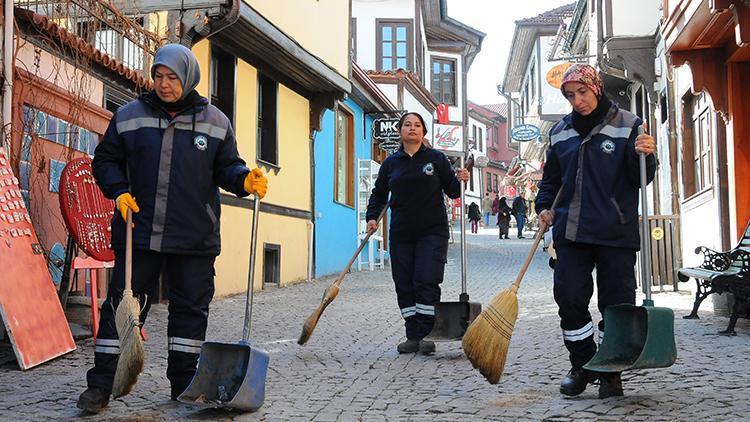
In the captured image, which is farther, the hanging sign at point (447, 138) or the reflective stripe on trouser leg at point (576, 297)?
the hanging sign at point (447, 138)

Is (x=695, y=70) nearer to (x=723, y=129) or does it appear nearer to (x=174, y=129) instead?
(x=723, y=129)

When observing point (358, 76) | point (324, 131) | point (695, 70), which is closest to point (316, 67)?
point (324, 131)

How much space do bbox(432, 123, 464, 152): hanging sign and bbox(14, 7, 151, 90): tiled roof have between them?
931 inches

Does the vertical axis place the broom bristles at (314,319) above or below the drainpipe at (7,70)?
below

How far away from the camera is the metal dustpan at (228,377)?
4277 mm

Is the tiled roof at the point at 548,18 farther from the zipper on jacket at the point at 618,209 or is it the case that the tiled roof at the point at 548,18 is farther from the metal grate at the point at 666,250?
the zipper on jacket at the point at 618,209

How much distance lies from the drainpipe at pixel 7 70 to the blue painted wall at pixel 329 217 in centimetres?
980

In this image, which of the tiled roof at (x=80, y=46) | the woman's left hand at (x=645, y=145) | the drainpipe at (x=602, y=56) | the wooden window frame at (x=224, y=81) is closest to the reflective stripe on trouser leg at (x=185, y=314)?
the woman's left hand at (x=645, y=145)

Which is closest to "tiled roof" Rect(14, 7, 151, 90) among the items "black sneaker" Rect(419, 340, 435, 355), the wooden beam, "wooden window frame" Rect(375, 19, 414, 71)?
the wooden beam

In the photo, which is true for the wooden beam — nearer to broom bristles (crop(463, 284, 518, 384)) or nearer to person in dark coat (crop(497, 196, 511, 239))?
broom bristles (crop(463, 284, 518, 384))

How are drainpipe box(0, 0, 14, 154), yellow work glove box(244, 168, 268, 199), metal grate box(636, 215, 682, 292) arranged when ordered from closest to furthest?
yellow work glove box(244, 168, 268, 199)
drainpipe box(0, 0, 14, 154)
metal grate box(636, 215, 682, 292)

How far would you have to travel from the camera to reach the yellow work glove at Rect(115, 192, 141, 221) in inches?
170

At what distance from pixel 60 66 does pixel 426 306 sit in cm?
363

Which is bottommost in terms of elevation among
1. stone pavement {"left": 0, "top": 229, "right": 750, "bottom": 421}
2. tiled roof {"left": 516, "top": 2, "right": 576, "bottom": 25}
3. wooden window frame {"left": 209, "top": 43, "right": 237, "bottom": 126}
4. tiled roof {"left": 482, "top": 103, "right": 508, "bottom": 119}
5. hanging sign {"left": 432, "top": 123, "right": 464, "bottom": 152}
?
stone pavement {"left": 0, "top": 229, "right": 750, "bottom": 421}
